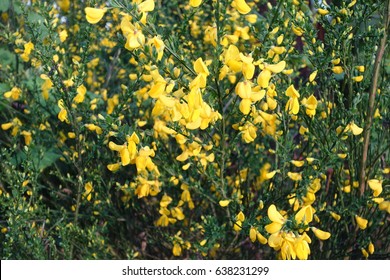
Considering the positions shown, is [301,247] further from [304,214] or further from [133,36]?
[133,36]

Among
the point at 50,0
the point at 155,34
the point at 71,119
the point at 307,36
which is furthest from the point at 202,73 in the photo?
the point at 50,0

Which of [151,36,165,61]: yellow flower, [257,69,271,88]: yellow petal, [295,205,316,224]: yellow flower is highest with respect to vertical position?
[151,36,165,61]: yellow flower

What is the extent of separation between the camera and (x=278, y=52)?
1668mm

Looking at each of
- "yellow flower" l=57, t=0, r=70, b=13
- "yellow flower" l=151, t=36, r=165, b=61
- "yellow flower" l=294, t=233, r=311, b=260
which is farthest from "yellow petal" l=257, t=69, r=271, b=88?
"yellow flower" l=57, t=0, r=70, b=13

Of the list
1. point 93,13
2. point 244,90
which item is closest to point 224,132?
point 244,90

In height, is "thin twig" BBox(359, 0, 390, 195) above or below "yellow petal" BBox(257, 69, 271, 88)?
below

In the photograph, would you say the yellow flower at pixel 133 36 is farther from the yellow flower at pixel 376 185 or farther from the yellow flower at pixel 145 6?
the yellow flower at pixel 376 185

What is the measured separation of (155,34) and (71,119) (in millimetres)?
646

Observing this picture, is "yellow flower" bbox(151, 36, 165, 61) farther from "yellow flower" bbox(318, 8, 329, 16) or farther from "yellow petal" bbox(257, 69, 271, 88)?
"yellow flower" bbox(318, 8, 329, 16)

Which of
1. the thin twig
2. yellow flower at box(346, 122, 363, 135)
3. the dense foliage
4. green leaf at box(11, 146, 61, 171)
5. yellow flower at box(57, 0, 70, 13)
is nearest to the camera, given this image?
the dense foliage

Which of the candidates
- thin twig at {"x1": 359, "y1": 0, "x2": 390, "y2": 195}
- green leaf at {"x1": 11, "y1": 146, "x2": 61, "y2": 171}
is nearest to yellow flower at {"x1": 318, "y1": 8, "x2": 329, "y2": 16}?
thin twig at {"x1": 359, "y1": 0, "x2": 390, "y2": 195}

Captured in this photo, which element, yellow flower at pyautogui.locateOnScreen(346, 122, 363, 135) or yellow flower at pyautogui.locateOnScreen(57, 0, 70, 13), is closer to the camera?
yellow flower at pyautogui.locateOnScreen(346, 122, 363, 135)

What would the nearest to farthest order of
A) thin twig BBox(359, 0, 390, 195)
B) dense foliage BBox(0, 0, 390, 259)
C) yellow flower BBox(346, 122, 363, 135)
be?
dense foliage BBox(0, 0, 390, 259), yellow flower BBox(346, 122, 363, 135), thin twig BBox(359, 0, 390, 195)
